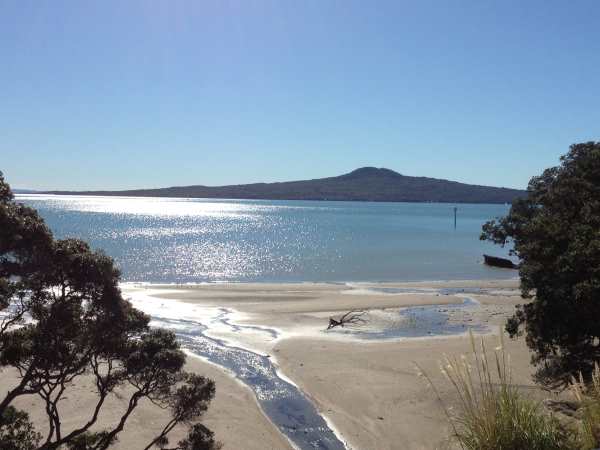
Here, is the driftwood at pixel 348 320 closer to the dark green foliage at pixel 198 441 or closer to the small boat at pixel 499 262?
the dark green foliage at pixel 198 441

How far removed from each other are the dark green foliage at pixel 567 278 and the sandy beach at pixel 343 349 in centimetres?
318

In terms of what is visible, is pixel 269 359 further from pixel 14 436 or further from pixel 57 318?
pixel 57 318

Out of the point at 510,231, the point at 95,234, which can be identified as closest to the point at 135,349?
the point at 510,231

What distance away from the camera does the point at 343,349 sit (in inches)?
927

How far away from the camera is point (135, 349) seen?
33.3ft

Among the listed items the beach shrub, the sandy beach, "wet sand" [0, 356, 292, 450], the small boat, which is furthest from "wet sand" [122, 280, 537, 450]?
the small boat

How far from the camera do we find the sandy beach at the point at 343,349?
49.5 ft

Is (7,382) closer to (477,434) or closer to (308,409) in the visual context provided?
(308,409)

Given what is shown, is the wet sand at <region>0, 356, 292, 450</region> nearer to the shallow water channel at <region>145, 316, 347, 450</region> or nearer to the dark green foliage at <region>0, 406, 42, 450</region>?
the shallow water channel at <region>145, 316, 347, 450</region>

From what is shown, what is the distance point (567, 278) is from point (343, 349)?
484 inches

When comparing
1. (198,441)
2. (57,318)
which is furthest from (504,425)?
(198,441)

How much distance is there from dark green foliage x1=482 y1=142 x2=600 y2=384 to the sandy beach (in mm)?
3176

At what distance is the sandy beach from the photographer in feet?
49.5

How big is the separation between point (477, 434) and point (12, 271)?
6.99 meters
